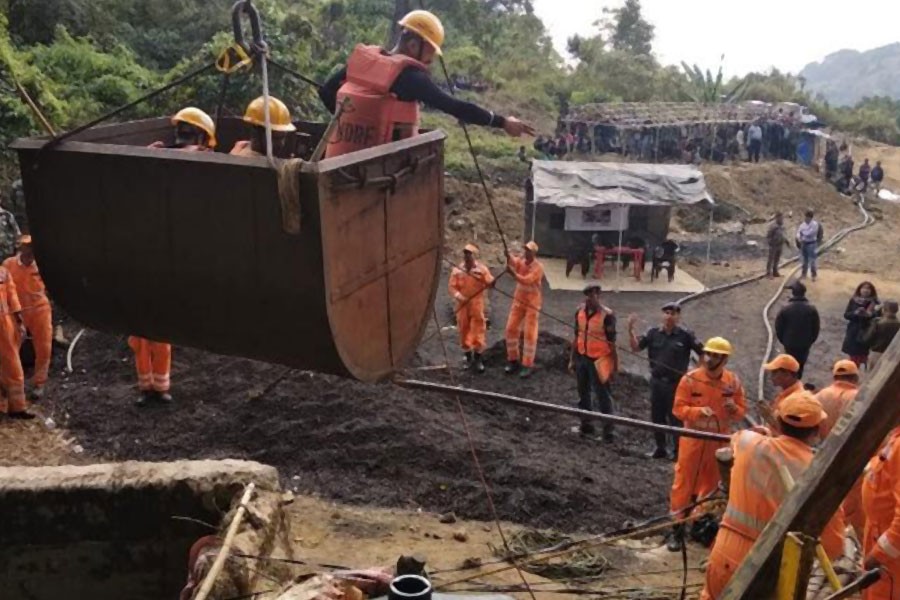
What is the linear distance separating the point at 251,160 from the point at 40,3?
17996 mm

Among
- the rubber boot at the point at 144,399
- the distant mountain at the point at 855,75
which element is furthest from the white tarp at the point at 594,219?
the distant mountain at the point at 855,75

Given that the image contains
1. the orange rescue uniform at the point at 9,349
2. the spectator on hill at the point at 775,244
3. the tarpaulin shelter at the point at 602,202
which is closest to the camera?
the orange rescue uniform at the point at 9,349

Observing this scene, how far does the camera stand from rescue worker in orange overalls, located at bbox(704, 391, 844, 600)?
4445 mm

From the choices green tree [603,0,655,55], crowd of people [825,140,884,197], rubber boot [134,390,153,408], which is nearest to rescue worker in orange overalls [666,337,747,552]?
rubber boot [134,390,153,408]

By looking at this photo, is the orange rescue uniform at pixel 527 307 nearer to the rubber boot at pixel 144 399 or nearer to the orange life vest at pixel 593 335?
the orange life vest at pixel 593 335

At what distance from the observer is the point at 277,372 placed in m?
10.7

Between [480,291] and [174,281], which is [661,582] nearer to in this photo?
[174,281]

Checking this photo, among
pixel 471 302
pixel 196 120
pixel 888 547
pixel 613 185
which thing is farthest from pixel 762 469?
pixel 613 185

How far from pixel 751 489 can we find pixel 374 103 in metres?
2.63

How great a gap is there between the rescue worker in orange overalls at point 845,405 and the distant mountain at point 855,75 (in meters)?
123

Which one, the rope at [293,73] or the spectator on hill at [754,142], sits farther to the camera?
the spectator on hill at [754,142]

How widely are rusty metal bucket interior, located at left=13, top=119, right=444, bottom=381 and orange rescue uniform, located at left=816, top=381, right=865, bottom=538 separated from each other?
11.3 feet

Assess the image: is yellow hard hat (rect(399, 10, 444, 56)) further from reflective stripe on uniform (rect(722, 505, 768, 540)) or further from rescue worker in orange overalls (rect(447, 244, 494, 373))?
rescue worker in orange overalls (rect(447, 244, 494, 373))

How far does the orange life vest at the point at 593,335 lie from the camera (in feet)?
32.3
